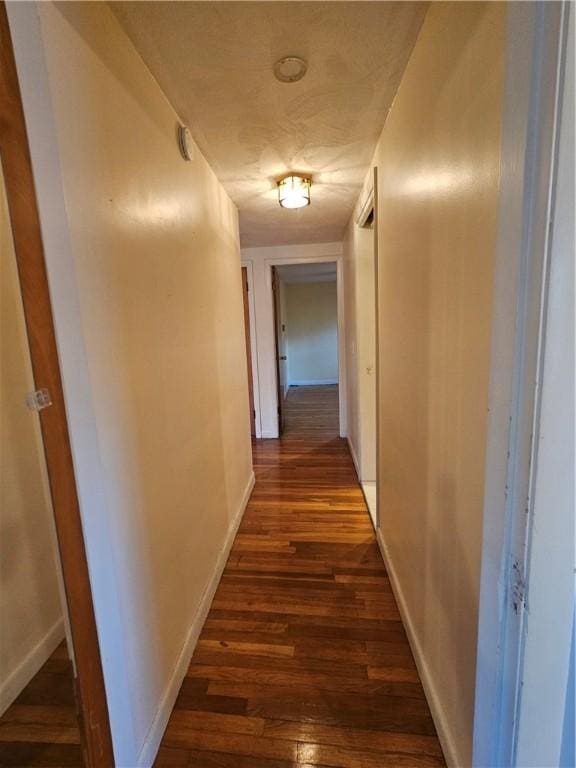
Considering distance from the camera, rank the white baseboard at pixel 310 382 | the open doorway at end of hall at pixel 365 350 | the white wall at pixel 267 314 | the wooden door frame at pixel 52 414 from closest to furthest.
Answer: the wooden door frame at pixel 52 414
the open doorway at end of hall at pixel 365 350
the white wall at pixel 267 314
the white baseboard at pixel 310 382

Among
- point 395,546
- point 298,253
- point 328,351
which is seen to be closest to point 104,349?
point 395,546

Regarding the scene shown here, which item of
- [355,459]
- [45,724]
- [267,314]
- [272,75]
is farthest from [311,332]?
[45,724]

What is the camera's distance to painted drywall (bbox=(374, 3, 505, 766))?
2.53ft

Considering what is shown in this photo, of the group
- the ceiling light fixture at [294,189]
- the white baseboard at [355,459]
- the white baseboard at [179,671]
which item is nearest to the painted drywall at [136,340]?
the white baseboard at [179,671]

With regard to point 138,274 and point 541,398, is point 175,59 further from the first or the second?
point 541,398

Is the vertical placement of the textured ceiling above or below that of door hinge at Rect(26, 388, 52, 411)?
above

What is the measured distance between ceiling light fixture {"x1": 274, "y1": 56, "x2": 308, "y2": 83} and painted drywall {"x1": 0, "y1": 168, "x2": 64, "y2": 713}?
4.16 feet

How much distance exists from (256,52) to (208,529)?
1.99 metres

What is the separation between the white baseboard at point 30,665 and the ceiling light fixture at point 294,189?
95.8 inches

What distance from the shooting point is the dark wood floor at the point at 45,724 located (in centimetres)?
109

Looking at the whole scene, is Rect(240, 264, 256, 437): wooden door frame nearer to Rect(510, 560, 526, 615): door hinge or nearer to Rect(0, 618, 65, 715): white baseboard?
Rect(0, 618, 65, 715): white baseboard

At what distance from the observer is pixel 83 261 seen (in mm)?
871

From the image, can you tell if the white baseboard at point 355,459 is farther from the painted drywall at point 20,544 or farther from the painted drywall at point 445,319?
the painted drywall at point 20,544

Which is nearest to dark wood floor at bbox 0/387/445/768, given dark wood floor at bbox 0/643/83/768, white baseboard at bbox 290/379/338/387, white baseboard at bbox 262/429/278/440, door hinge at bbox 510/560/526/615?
dark wood floor at bbox 0/643/83/768
